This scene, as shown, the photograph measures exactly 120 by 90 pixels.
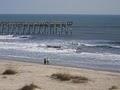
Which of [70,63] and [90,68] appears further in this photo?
[70,63]

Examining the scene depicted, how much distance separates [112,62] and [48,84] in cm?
1291

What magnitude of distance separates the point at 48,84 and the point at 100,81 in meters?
3.27

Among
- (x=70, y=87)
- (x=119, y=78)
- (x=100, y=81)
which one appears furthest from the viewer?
(x=119, y=78)

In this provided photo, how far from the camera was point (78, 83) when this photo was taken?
1995cm

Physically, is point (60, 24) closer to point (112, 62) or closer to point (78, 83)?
point (112, 62)

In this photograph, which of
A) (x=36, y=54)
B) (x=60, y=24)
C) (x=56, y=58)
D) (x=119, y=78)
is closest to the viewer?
(x=119, y=78)

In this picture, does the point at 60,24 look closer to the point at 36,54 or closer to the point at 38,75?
the point at 36,54

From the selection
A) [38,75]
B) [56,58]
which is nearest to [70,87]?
[38,75]

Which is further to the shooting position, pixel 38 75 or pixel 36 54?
pixel 36 54

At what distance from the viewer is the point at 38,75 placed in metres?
22.9

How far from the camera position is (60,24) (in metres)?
78.7

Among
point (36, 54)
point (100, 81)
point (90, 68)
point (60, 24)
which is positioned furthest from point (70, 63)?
point (60, 24)

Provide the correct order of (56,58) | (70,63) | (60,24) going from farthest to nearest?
(60,24) < (56,58) < (70,63)

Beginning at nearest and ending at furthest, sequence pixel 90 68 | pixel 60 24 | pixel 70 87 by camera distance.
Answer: pixel 70 87 → pixel 90 68 → pixel 60 24
